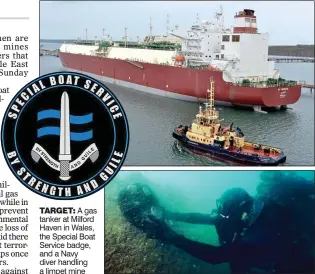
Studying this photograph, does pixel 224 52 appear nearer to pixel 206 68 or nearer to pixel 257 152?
pixel 206 68

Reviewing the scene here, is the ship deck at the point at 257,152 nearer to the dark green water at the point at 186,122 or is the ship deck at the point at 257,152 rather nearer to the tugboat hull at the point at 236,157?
the tugboat hull at the point at 236,157

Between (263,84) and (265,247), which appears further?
(263,84)

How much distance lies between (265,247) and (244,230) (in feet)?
0.45

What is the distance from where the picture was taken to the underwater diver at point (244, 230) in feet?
7.21

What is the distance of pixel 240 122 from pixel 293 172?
4.56 meters

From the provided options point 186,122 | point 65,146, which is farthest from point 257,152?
point 65,146

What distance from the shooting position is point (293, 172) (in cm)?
200

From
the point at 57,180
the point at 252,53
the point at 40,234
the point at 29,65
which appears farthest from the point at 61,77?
the point at 252,53

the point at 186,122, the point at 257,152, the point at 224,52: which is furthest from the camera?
the point at 224,52

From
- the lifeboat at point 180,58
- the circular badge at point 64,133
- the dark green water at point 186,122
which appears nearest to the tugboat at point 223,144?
the dark green water at point 186,122

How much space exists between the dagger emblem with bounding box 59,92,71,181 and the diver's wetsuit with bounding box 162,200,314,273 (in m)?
0.74

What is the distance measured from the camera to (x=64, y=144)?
5.55 feet

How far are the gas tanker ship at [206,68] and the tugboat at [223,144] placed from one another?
2593 millimetres

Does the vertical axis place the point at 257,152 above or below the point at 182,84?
below
